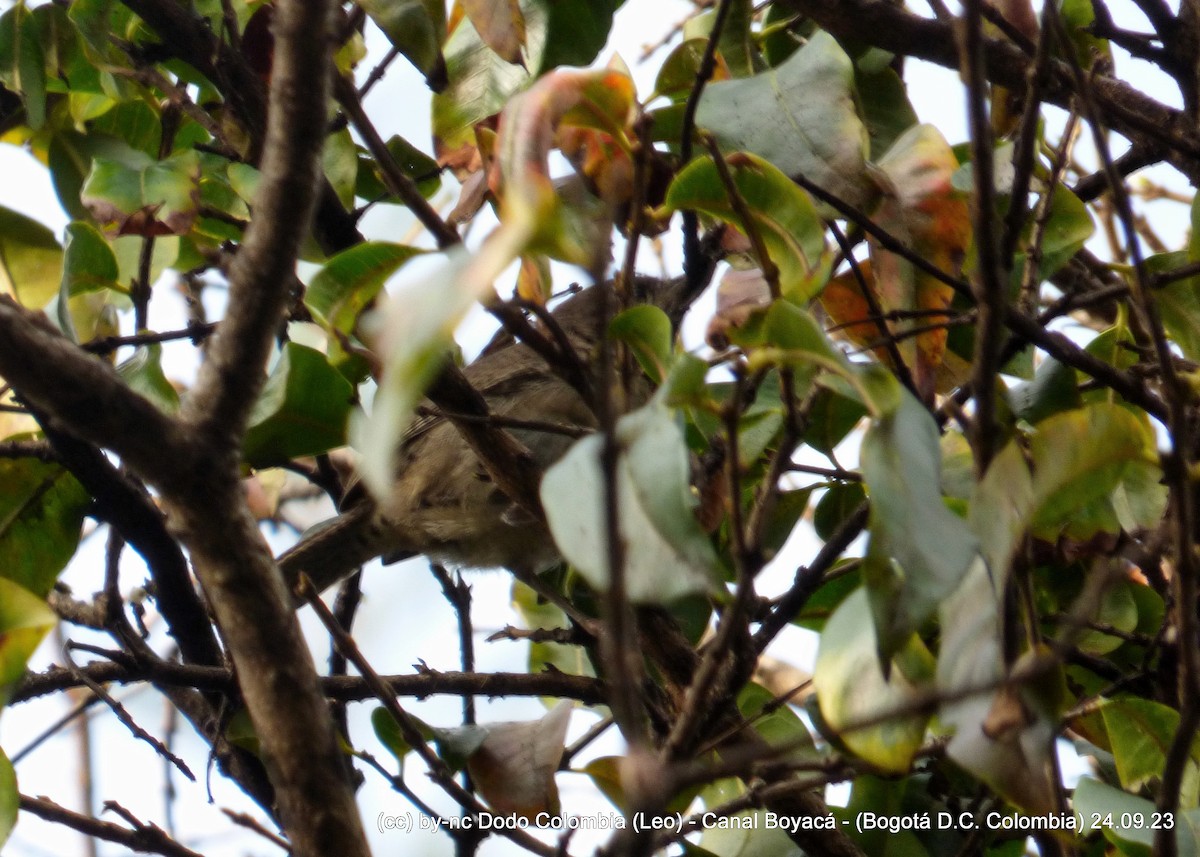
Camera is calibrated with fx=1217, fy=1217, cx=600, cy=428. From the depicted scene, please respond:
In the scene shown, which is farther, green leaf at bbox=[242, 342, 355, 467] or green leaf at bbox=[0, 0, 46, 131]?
green leaf at bbox=[0, 0, 46, 131]

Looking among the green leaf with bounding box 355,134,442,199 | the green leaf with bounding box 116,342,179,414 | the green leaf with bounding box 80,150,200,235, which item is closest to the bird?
the green leaf with bounding box 355,134,442,199

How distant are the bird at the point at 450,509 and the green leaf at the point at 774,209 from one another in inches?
84.1

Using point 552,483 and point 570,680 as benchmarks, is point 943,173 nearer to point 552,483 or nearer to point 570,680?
point 552,483

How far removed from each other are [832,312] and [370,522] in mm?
2059

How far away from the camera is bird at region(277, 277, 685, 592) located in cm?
383

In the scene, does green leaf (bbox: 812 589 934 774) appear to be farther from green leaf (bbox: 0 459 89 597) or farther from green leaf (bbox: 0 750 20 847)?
green leaf (bbox: 0 459 89 597)

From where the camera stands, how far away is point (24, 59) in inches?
105

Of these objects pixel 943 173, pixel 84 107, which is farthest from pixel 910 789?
pixel 84 107

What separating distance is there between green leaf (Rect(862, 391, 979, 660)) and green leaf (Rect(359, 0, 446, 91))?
4.16 feet

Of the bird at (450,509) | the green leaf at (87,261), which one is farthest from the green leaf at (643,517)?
the bird at (450,509)

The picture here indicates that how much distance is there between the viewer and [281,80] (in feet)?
4.52

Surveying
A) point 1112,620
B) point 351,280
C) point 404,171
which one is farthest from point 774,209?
point 404,171

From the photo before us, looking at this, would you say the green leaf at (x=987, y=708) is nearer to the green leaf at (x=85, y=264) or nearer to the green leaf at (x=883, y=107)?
the green leaf at (x=883, y=107)

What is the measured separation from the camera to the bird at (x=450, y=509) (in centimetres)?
383
